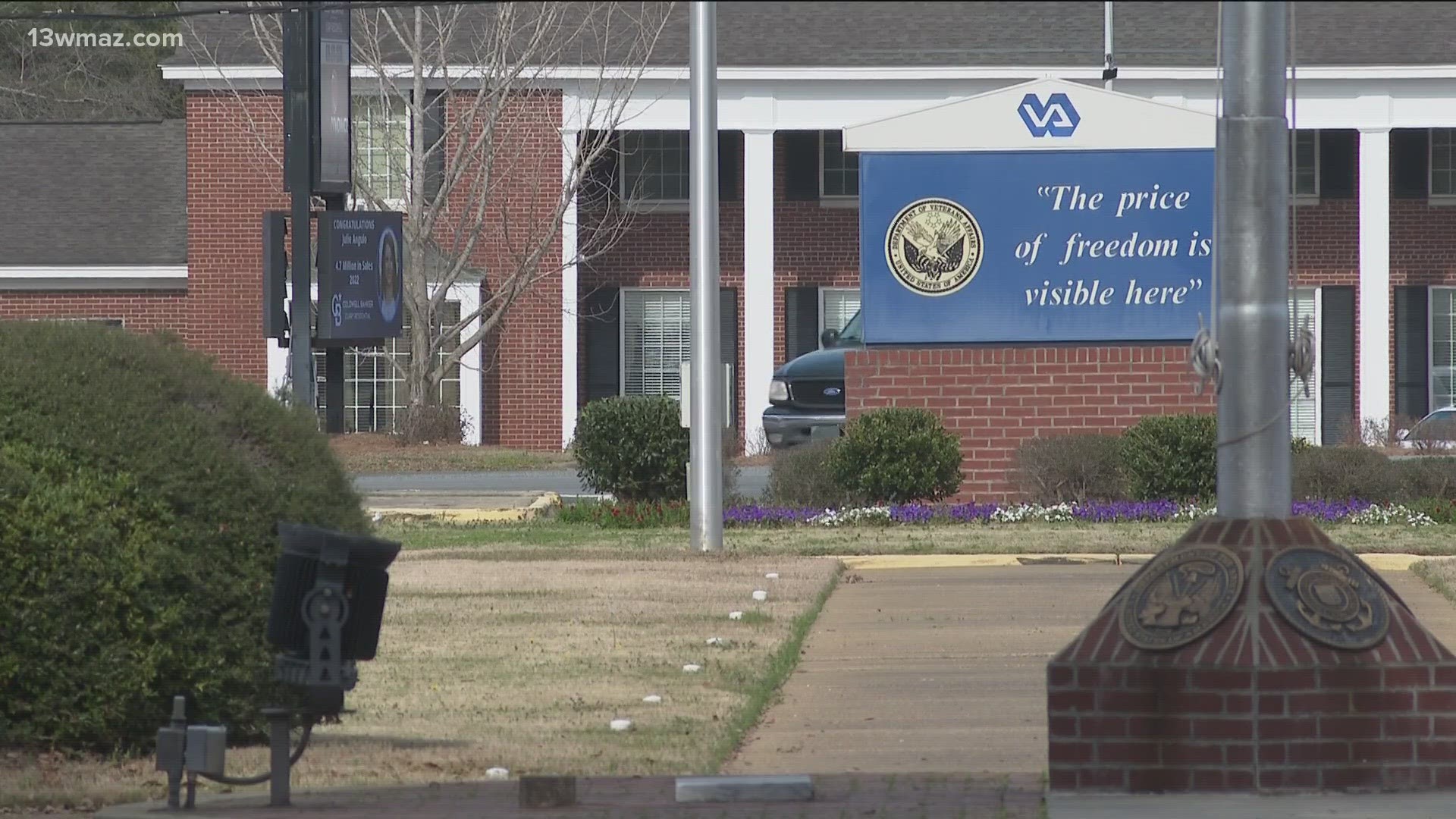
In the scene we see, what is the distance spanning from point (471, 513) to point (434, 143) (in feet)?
39.3

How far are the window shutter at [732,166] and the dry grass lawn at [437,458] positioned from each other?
5439 mm

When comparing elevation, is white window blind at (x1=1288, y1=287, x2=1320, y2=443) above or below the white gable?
below

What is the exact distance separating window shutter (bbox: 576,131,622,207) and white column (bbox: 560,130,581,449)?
32 cm

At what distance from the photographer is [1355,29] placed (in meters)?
31.4

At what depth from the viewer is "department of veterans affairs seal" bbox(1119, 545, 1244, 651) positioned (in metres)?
6.63

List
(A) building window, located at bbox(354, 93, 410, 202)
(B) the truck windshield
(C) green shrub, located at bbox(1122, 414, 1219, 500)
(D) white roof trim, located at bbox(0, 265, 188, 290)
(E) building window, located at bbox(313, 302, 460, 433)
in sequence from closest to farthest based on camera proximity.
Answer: (C) green shrub, located at bbox(1122, 414, 1219, 500) → (B) the truck windshield → (A) building window, located at bbox(354, 93, 410, 202) → (D) white roof trim, located at bbox(0, 265, 188, 290) → (E) building window, located at bbox(313, 302, 460, 433)

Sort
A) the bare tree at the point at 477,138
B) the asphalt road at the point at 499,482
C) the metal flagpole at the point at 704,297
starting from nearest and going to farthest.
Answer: the metal flagpole at the point at 704,297, the asphalt road at the point at 499,482, the bare tree at the point at 477,138

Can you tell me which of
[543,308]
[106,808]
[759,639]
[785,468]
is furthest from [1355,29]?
[106,808]

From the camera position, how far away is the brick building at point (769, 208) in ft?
99.6

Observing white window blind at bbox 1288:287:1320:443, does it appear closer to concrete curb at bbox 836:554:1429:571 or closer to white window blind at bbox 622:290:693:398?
white window blind at bbox 622:290:693:398

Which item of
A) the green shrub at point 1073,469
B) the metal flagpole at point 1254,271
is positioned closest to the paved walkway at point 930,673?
the metal flagpole at point 1254,271

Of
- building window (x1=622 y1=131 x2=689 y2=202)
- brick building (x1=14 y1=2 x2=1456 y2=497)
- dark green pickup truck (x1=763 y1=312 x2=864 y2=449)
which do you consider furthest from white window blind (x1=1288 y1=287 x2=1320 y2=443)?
dark green pickup truck (x1=763 y1=312 x2=864 y2=449)

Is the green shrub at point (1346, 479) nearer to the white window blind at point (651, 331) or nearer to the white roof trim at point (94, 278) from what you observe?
the white window blind at point (651, 331)

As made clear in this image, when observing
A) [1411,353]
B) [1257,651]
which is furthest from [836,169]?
[1257,651]
